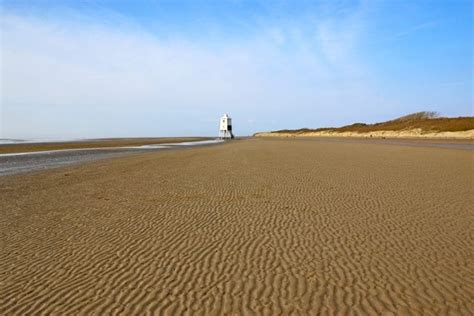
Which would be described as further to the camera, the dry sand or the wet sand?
the wet sand

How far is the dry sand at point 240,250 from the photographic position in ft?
15.3

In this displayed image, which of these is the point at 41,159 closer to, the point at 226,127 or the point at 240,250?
the point at 240,250

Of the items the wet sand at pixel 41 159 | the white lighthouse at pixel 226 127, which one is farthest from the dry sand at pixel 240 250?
the white lighthouse at pixel 226 127

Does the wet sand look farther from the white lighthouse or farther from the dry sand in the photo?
the white lighthouse

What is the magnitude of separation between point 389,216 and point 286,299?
5304 mm

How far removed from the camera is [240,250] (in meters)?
6.55

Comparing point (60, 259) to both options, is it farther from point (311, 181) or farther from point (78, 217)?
point (311, 181)

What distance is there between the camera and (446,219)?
8484mm

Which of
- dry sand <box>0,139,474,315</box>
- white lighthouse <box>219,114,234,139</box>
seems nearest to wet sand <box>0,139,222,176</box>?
dry sand <box>0,139,474,315</box>

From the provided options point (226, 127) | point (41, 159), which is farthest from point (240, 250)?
point (226, 127)

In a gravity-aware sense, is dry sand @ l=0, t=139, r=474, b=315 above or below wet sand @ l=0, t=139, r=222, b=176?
below

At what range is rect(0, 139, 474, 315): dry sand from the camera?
466cm

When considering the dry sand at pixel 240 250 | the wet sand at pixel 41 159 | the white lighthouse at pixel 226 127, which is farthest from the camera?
the white lighthouse at pixel 226 127

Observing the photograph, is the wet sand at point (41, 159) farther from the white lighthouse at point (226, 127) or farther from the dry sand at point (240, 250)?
the white lighthouse at point (226, 127)
